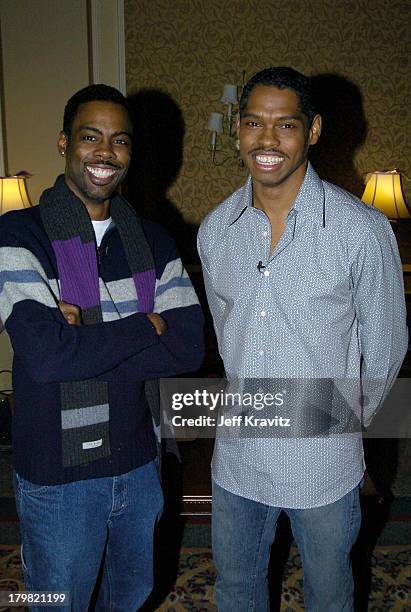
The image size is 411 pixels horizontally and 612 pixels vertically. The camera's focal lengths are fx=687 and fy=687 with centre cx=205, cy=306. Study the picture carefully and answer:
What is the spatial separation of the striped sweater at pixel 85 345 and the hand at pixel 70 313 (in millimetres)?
13

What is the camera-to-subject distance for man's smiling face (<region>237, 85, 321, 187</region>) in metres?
1.45

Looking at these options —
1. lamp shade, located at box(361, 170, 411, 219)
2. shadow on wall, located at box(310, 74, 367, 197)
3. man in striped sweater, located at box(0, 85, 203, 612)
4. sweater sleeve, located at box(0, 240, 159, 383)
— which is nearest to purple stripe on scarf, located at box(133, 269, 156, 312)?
man in striped sweater, located at box(0, 85, 203, 612)

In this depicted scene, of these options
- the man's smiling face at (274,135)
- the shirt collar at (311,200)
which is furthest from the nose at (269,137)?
the shirt collar at (311,200)

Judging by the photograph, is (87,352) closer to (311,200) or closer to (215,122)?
(311,200)

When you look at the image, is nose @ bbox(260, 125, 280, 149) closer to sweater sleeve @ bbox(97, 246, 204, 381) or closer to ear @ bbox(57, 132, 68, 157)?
sweater sleeve @ bbox(97, 246, 204, 381)

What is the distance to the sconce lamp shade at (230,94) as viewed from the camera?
12.5 ft

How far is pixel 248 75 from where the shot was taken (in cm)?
392

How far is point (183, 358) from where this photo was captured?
1449 millimetres

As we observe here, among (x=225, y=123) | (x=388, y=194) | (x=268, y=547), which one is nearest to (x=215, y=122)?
(x=225, y=123)

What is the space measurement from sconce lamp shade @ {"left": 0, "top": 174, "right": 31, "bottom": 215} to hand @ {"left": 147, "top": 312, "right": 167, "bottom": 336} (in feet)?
6.58

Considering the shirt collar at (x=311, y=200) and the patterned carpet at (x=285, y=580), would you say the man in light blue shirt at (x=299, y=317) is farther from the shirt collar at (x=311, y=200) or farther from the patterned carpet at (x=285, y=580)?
the patterned carpet at (x=285, y=580)

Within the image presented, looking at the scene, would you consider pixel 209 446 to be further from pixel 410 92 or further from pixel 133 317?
pixel 410 92

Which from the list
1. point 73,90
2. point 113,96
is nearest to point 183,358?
point 113,96

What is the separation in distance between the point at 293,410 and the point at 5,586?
3.99ft
